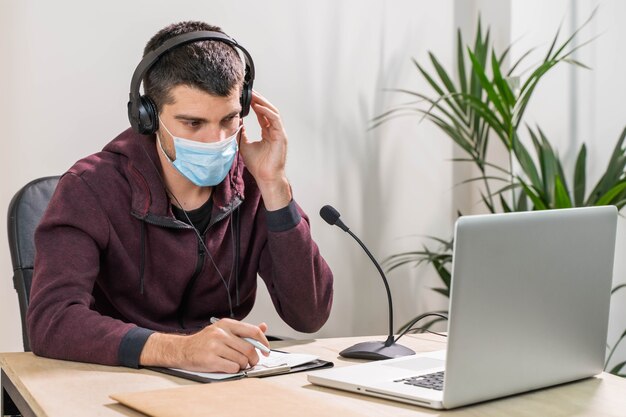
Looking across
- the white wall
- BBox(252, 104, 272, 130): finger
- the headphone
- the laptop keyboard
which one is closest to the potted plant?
the white wall

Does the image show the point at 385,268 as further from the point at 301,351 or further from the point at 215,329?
the point at 215,329

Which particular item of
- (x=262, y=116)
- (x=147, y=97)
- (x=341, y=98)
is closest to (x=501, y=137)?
(x=341, y=98)

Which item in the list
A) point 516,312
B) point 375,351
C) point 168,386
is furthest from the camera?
point 375,351

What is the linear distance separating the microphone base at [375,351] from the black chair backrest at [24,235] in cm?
74

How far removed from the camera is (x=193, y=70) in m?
1.71

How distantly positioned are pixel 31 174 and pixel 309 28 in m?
1.01

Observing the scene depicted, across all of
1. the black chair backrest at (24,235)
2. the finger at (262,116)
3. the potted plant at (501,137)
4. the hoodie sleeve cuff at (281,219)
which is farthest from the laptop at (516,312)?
the potted plant at (501,137)

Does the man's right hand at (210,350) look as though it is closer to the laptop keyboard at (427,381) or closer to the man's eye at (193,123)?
the laptop keyboard at (427,381)

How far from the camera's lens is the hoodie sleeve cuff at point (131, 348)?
1386mm

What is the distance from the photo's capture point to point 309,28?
278 cm

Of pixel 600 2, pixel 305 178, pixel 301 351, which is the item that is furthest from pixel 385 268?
pixel 301 351

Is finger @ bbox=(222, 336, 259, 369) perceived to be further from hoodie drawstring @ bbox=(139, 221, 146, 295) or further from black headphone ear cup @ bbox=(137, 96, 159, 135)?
black headphone ear cup @ bbox=(137, 96, 159, 135)

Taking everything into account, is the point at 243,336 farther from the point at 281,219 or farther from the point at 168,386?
the point at 281,219

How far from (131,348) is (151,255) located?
0.40m
